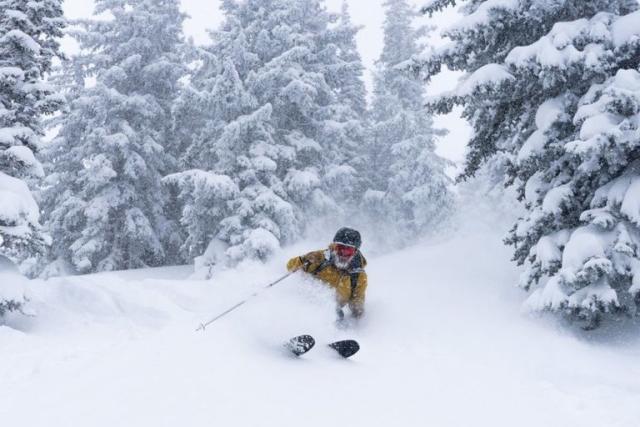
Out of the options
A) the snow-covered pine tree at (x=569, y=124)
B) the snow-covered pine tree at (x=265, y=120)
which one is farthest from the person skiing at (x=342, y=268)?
the snow-covered pine tree at (x=265, y=120)

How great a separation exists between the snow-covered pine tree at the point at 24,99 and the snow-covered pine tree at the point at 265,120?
7433mm

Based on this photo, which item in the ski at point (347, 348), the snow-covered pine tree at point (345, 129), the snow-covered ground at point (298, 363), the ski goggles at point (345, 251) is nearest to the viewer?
the snow-covered ground at point (298, 363)

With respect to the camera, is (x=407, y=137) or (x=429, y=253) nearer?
(x=429, y=253)

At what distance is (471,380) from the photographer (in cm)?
607

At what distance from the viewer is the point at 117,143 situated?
1994cm

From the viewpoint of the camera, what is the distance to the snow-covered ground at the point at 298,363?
460cm

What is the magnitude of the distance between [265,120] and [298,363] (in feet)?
44.0

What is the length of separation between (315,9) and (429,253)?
12.5m

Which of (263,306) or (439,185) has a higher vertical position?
(439,185)

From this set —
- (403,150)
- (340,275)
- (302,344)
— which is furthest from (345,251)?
(403,150)

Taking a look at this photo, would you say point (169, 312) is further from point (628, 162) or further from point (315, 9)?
point (315, 9)

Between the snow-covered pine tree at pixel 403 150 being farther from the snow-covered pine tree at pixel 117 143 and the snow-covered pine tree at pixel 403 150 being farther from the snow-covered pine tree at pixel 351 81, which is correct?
the snow-covered pine tree at pixel 117 143

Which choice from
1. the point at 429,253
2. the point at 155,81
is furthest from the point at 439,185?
the point at 155,81

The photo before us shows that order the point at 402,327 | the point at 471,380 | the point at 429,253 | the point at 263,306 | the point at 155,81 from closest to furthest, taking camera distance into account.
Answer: the point at 471,380, the point at 263,306, the point at 402,327, the point at 429,253, the point at 155,81
